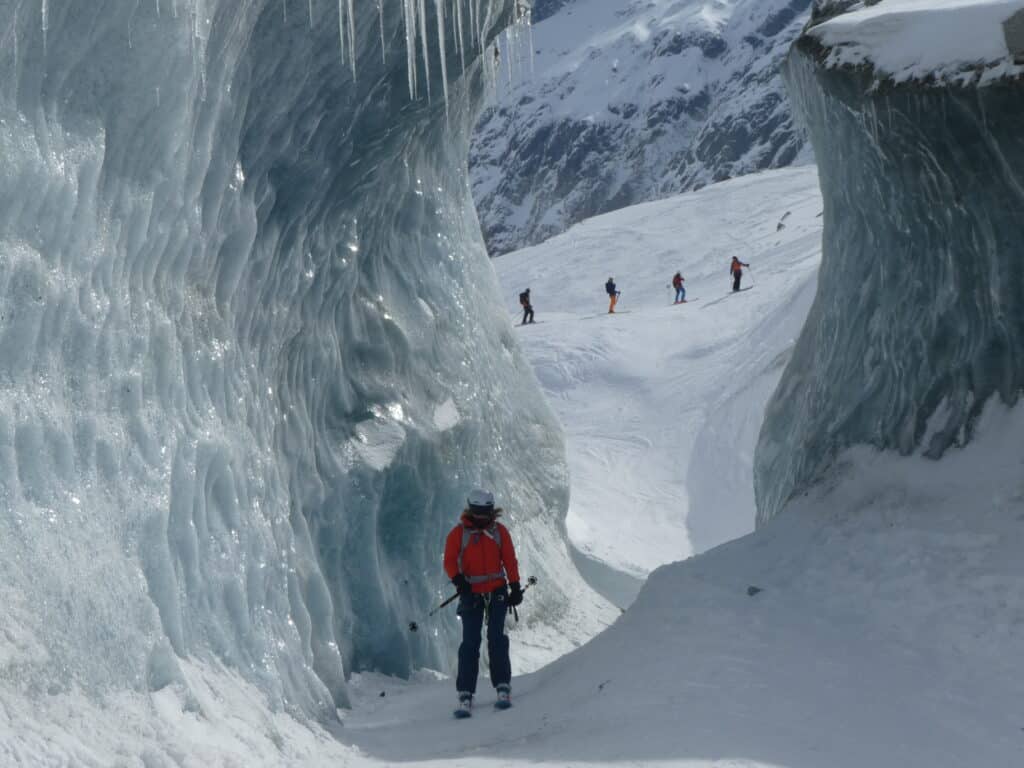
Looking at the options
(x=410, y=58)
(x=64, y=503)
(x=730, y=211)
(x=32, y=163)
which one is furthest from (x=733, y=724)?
(x=730, y=211)

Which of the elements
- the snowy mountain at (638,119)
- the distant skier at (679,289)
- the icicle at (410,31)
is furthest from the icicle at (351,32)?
the snowy mountain at (638,119)

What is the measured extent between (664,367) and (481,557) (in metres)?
19.5

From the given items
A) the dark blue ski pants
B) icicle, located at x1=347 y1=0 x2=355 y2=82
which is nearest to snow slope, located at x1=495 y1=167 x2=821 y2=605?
the dark blue ski pants

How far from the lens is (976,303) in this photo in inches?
356

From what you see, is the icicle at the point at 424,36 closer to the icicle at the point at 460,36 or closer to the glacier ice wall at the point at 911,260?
the icicle at the point at 460,36

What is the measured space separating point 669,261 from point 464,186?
29431mm

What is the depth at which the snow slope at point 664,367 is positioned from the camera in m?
19.8

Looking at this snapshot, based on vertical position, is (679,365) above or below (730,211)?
below

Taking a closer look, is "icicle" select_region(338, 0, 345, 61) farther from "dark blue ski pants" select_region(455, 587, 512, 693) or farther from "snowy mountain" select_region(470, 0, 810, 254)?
"snowy mountain" select_region(470, 0, 810, 254)

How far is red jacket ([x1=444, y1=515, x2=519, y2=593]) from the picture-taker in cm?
796

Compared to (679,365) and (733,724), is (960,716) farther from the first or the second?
(679,365)

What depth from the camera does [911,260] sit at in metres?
9.96

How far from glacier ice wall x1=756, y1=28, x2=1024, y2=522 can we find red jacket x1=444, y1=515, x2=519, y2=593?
317 cm

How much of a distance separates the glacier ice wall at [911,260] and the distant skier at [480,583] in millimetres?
3200
